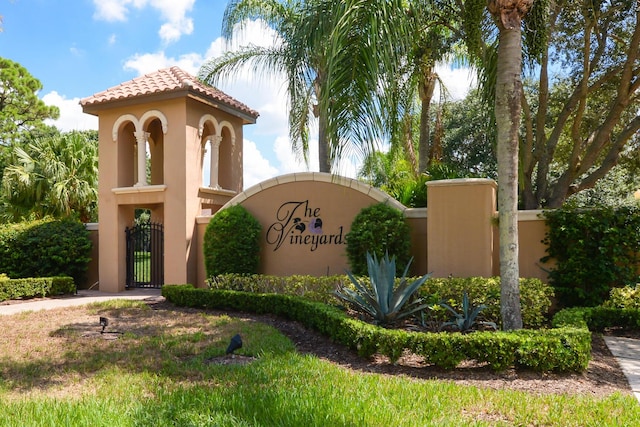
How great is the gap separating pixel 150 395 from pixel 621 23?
14790mm

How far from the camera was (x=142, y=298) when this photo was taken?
13188 mm

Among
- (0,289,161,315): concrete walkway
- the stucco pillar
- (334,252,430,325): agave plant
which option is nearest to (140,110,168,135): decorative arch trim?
(0,289,161,315): concrete walkway

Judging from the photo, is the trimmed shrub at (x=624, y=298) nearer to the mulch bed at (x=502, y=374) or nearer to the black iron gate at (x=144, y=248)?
the mulch bed at (x=502, y=374)

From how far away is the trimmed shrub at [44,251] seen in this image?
15133mm

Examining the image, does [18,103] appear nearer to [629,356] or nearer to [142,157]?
[142,157]

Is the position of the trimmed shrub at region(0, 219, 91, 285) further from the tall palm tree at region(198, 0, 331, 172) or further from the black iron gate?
the tall palm tree at region(198, 0, 331, 172)

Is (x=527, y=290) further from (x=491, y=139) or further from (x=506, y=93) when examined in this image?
(x=506, y=93)

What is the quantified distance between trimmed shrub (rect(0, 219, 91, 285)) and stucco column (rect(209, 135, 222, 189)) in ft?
14.3

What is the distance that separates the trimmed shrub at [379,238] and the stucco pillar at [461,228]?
2.29 feet

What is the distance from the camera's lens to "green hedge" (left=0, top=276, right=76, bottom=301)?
1334cm

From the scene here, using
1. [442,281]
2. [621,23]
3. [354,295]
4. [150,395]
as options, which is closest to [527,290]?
[442,281]

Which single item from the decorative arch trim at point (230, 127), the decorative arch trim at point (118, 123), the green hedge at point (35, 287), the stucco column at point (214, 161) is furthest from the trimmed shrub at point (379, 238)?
the green hedge at point (35, 287)

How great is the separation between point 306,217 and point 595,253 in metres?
6.48

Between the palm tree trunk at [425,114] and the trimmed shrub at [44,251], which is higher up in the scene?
the palm tree trunk at [425,114]
